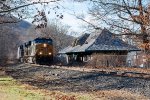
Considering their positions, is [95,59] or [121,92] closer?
[121,92]

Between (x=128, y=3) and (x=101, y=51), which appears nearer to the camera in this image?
(x=128, y=3)

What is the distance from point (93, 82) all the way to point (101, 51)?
34.9 m

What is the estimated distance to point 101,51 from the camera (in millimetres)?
56531

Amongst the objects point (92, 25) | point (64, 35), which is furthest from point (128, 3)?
point (64, 35)

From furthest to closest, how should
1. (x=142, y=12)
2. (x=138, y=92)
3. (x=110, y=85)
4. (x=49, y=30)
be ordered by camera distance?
(x=49, y=30)
(x=142, y=12)
(x=110, y=85)
(x=138, y=92)

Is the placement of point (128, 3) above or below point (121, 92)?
above

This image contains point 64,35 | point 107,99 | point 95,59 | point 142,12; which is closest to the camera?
point 107,99

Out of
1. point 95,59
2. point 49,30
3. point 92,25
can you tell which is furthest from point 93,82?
point 49,30

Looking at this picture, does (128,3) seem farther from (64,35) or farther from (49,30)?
(64,35)

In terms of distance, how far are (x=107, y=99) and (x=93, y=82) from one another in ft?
23.5

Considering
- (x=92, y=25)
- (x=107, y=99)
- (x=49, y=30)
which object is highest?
(x=49, y=30)

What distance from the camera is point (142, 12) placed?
106 feet

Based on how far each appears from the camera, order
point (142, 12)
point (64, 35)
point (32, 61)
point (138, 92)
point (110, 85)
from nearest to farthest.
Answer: point (138, 92) → point (110, 85) → point (142, 12) → point (32, 61) → point (64, 35)

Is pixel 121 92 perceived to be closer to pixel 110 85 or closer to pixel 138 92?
pixel 138 92
